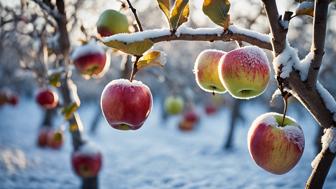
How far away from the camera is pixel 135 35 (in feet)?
5.05

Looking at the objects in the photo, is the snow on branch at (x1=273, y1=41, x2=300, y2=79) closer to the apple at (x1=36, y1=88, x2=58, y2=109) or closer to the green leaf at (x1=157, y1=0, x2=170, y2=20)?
the green leaf at (x1=157, y1=0, x2=170, y2=20)

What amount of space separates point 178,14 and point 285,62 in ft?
1.52

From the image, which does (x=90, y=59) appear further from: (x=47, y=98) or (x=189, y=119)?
(x=189, y=119)

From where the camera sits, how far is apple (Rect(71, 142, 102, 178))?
4.23 meters

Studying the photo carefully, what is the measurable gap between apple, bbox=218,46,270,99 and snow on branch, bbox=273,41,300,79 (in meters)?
0.08

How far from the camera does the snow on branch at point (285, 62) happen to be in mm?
1559

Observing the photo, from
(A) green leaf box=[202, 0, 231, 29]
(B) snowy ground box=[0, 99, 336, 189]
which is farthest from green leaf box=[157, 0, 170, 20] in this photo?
(B) snowy ground box=[0, 99, 336, 189]

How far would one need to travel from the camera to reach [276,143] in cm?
166

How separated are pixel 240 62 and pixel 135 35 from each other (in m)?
0.44

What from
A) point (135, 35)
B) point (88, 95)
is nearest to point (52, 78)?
point (135, 35)

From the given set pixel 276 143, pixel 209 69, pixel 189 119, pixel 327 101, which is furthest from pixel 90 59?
pixel 189 119

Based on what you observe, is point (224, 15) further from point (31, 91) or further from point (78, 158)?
point (31, 91)

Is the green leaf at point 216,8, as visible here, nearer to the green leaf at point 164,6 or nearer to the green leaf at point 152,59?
the green leaf at point 164,6

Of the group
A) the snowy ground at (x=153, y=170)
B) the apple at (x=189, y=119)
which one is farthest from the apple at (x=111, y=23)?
the apple at (x=189, y=119)
